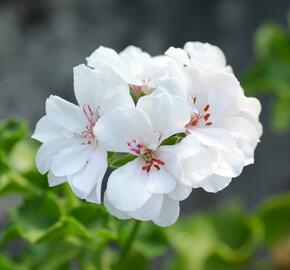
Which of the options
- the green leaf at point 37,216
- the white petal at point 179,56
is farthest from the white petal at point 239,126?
the green leaf at point 37,216

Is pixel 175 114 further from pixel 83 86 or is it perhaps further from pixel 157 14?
pixel 157 14

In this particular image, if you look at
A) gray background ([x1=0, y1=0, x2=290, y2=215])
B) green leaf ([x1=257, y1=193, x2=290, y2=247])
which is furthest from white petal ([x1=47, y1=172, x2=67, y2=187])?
gray background ([x1=0, y1=0, x2=290, y2=215])

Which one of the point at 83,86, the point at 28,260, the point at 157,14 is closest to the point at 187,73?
the point at 83,86

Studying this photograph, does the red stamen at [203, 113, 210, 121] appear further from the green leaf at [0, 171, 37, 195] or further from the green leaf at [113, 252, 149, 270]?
the green leaf at [113, 252, 149, 270]

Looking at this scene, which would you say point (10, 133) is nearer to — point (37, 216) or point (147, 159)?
point (37, 216)

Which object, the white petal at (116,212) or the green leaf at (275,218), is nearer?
the white petal at (116,212)

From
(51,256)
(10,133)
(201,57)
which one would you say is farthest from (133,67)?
(51,256)

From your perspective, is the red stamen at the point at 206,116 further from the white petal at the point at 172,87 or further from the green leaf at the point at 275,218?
the green leaf at the point at 275,218
